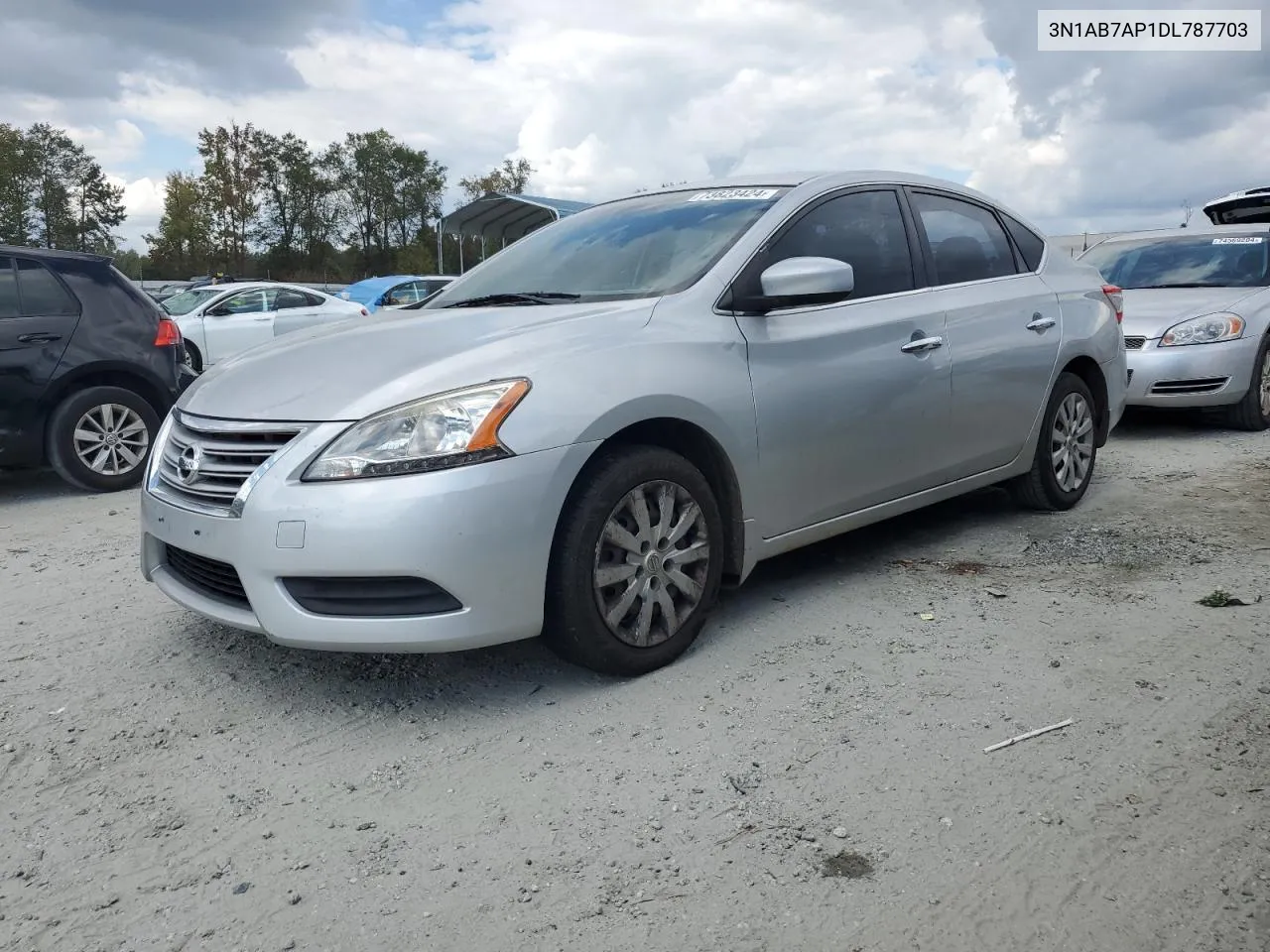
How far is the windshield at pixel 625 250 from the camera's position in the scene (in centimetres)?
383

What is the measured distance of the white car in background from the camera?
595 inches

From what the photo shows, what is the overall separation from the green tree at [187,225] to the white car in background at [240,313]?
45.8 m

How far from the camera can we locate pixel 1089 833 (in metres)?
2.44

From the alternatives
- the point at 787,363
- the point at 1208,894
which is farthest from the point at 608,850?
the point at 787,363

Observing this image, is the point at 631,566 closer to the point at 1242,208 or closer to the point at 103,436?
the point at 103,436

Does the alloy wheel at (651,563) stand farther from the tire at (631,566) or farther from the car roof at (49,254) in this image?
the car roof at (49,254)

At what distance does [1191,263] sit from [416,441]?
8.09m

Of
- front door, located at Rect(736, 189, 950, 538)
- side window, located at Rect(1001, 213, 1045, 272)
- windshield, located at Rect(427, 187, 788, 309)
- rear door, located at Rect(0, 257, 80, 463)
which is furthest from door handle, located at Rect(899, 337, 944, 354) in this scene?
rear door, located at Rect(0, 257, 80, 463)

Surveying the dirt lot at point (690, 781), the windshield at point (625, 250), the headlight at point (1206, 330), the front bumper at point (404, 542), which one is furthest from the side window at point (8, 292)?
the headlight at point (1206, 330)

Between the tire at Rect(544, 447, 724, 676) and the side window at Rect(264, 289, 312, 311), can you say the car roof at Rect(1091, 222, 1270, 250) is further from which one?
the side window at Rect(264, 289, 312, 311)

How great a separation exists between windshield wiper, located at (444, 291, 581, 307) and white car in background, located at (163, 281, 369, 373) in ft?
37.2

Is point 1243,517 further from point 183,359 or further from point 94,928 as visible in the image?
point 183,359

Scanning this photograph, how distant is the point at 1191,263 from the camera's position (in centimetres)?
891

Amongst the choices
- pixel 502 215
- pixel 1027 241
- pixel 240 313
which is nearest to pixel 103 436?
pixel 1027 241
